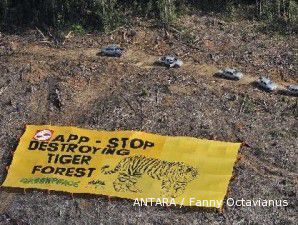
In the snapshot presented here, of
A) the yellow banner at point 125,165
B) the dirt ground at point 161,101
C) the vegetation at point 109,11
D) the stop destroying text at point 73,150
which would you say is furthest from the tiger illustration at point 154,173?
the vegetation at point 109,11

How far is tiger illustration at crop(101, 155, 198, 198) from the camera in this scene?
178 feet

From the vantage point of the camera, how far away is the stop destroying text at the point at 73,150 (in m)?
56.7

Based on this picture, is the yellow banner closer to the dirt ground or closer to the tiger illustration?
the tiger illustration

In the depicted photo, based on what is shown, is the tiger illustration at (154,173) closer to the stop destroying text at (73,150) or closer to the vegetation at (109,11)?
the stop destroying text at (73,150)

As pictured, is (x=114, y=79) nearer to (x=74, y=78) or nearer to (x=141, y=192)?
(x=74, y=78)

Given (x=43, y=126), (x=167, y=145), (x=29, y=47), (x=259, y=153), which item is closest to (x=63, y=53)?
(x=29, y=47)

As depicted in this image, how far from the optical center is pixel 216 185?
5369cm

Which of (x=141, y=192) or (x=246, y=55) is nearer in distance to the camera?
(x=141, y=192)

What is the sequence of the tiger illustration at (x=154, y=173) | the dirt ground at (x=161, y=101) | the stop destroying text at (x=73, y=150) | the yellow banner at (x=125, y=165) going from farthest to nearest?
the stop destroying text at (x=73, y=150)
the tiger illustration at (x=154, y=173)
the yellow banner at (x=125, y=165)
the dirt ground at (x=161, y=101)

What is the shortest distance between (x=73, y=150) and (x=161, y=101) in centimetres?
974

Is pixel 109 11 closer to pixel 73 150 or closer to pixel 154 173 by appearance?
pixel 73 150

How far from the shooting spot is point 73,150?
5841 cm

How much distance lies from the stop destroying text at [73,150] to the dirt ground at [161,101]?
1960 mm

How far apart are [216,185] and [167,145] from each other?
21.1 feet
